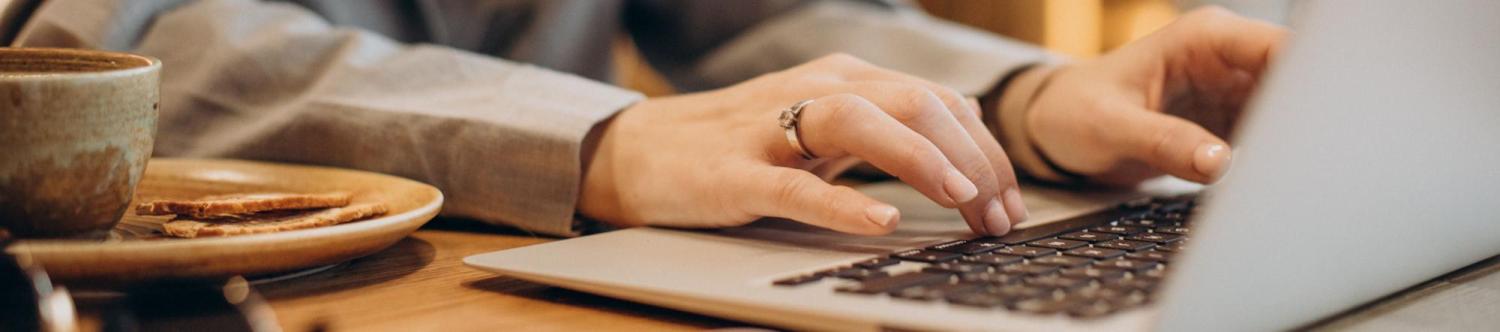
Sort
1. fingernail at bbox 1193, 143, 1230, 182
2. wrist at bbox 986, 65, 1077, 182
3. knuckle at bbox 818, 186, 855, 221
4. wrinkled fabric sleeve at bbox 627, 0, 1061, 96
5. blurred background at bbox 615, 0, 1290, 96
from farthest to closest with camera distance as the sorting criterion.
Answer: blurred background at bbox 615, 0, 1290, 96 < wrinkled fabric sleeve at bbox 627, 0, 1061, 96 < wrist at bbox 986, 65, 1077, 182 < fingernail at bbox 1193, 143, 1230, 182 < knuckle at bbox 818, 186, 855, 221

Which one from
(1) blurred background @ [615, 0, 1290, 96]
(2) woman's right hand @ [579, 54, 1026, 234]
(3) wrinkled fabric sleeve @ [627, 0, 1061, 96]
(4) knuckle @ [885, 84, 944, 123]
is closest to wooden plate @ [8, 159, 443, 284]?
(2) woman's right hand @ [579, 54, 1026, 234]

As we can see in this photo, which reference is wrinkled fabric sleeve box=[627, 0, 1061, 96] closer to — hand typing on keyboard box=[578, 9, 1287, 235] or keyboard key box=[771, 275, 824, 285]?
hand typing on keyboard box=[578, 9, 1287, 235]

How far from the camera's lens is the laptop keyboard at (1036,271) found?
0.35 metres

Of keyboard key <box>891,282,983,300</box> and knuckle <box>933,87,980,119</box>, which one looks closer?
keyboard key <box>891,282,983,300</box>

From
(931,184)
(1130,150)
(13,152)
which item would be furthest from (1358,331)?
(13,152)

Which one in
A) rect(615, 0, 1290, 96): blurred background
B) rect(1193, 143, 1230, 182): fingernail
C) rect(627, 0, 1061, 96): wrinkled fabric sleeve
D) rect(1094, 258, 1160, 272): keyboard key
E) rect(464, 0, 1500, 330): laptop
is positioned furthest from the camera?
rect(615, 0, 1290, 96): blurred background

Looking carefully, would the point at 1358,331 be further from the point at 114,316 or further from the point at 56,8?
the point at 56,8

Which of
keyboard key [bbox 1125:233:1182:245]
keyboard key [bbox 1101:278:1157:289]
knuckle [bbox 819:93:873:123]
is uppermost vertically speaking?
knuckle [bbox 819:93:873:123]

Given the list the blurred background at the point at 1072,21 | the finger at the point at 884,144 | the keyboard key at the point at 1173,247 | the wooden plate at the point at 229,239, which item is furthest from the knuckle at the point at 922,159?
the blurred background at the point at 1072,21

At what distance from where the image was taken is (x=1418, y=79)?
14.5 inches

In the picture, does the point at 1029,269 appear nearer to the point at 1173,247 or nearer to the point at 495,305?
the point at 1173,247

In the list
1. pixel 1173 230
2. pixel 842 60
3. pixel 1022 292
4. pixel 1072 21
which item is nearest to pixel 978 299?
pixel 1022 292

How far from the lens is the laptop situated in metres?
0.31

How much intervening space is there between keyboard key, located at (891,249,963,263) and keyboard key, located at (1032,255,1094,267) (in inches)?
1.4
